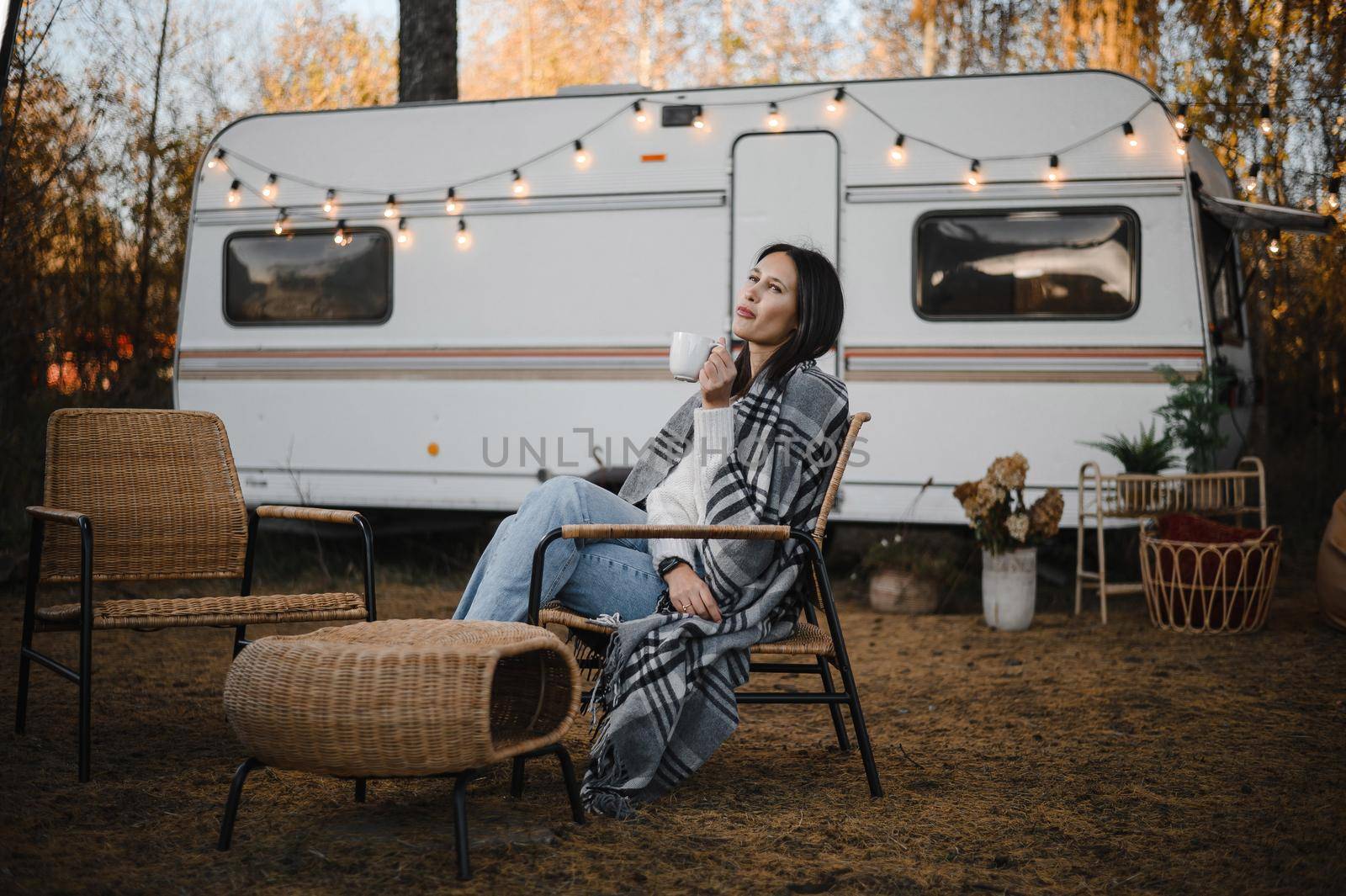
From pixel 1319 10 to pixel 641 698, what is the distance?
6.59 meters

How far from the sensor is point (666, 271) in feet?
18.7

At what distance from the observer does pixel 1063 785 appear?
290cm

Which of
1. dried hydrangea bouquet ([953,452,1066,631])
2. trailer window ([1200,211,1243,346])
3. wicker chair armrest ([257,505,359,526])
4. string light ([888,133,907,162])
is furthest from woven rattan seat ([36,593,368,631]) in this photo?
trailer window ([1200,211,1243,346])

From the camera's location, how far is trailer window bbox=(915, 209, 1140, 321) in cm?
531

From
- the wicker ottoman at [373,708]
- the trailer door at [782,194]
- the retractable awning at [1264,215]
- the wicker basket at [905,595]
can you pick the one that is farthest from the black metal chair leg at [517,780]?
the retractable awning at [1264,215]

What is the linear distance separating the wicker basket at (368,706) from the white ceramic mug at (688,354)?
68cm

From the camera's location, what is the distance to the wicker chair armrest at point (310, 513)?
2973 millimetres

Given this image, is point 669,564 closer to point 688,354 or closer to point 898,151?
point 688,354

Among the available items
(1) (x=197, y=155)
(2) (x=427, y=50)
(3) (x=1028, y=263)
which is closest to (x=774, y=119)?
(3) (x=1028, y=263)

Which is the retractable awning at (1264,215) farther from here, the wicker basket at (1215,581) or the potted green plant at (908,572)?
the potted green plant at (908,572)

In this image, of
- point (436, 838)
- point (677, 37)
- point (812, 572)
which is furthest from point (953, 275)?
point (677, 37)

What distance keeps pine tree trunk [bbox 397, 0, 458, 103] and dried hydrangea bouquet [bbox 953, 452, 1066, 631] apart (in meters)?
4.44

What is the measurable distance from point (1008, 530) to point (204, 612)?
→ 3.44 metres

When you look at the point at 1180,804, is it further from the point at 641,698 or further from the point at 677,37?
the point at 677,37
